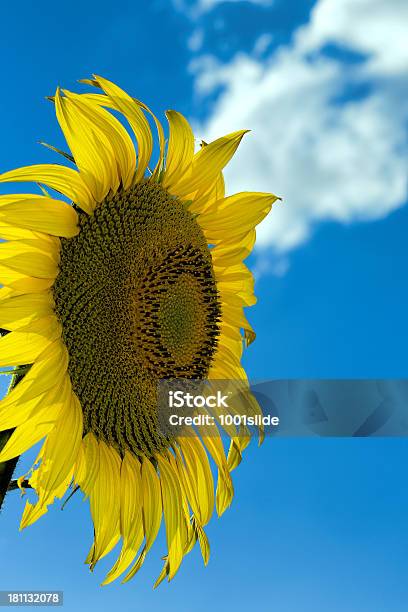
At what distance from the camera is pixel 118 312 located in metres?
3.89

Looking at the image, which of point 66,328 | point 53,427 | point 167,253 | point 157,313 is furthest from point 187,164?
point 53,427

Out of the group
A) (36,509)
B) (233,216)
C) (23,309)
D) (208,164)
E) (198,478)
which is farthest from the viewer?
(233,216)

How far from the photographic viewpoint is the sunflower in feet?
11.8

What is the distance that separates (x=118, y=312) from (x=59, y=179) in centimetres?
64

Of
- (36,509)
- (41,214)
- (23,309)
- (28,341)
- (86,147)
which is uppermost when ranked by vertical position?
(86,147)

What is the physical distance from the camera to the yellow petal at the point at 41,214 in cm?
350

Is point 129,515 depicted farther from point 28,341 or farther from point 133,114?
point 133,114

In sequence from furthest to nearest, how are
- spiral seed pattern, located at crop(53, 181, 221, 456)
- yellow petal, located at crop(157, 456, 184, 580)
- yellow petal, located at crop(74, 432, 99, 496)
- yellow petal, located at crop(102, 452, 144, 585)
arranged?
yellow petal, located at crop(157, 456, 184, 580), yellow petal, located at crop(102, 452, 144, 585), yellow petal, located at crop(74, 432, 99, 496), spiral seed pattern, located at crop(53, 181, 221, 456)

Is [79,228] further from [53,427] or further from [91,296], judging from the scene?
[53,427]

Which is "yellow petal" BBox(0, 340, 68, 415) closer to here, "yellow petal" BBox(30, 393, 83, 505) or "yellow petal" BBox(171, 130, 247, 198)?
"yellow petal" BBox(30, 393, 83, 505)

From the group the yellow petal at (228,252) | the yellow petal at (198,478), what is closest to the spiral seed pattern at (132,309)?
the yellow petal at (198,478)

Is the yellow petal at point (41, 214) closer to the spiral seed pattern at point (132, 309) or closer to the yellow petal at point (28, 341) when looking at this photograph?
the spiral seed pattern at point (132, 309)

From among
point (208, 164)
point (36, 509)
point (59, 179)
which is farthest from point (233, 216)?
point (36, 509)

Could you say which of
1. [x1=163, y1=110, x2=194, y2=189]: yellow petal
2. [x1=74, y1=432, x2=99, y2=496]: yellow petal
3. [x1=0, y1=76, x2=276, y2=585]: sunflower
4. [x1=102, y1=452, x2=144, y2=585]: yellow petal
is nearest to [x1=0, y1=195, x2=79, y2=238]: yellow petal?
[x1=0, y1=76, x2=276, y2=585]: sunflower
